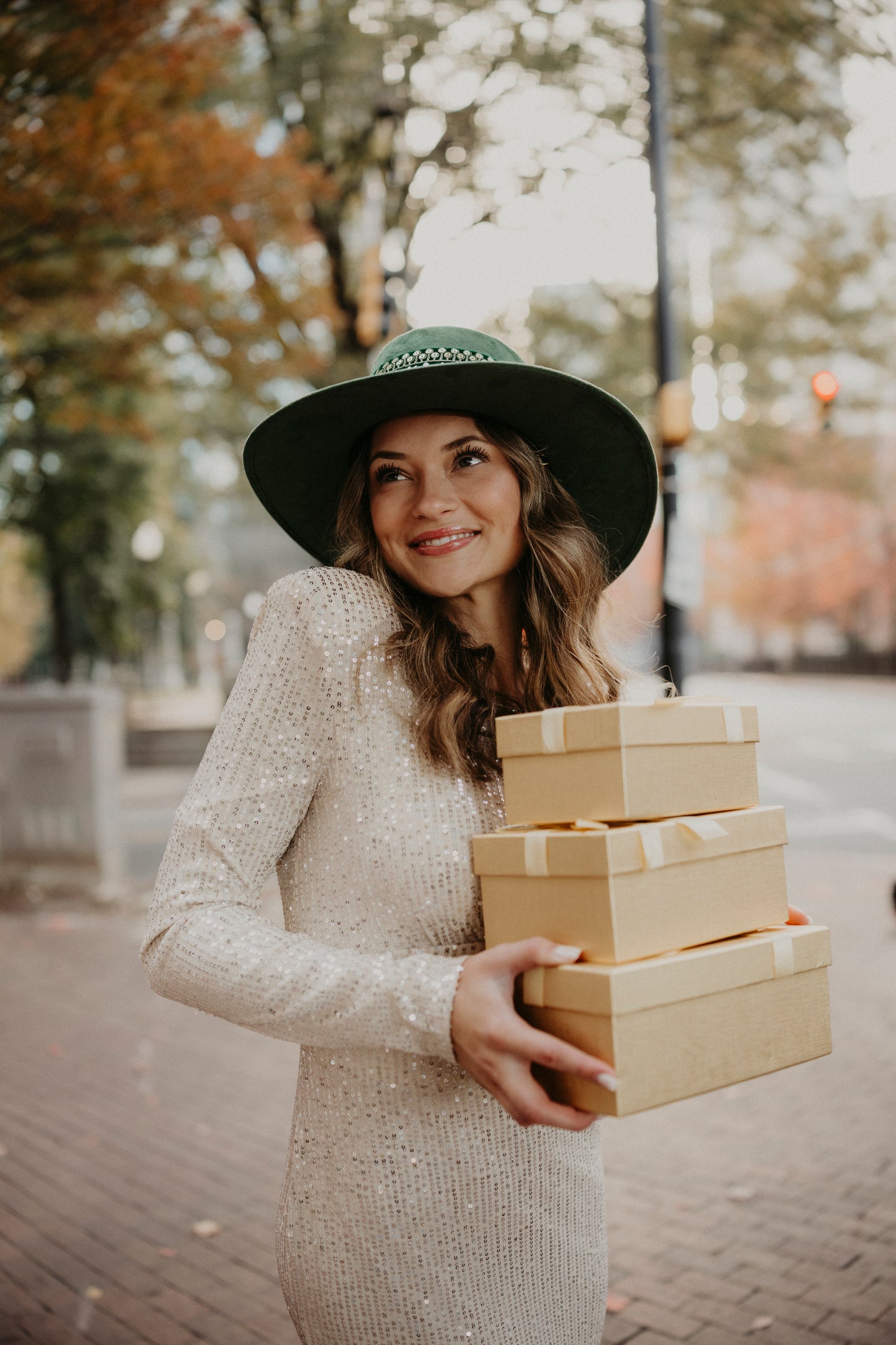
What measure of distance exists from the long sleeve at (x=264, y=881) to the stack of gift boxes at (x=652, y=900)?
0.14 m

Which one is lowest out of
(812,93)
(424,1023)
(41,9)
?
(424,1023)

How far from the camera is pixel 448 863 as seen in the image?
4.92 ft

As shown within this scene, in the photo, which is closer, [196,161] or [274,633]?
[274,633]

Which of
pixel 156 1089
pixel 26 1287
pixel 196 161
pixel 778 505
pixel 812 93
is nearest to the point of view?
pixel 26 1287

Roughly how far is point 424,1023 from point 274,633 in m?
0.55

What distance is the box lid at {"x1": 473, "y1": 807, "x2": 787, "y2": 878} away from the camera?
1233 mm

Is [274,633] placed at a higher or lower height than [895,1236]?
higher

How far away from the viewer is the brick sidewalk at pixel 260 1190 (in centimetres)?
→ 349

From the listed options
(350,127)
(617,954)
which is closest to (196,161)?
(350,127)

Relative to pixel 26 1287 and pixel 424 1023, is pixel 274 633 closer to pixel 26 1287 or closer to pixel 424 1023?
pixel 424 1023

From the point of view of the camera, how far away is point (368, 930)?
1509 millimetres

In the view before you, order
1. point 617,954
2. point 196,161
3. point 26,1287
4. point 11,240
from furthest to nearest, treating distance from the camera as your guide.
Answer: point 196,161 → point 11,240 → point 26,1287 → point 617,954

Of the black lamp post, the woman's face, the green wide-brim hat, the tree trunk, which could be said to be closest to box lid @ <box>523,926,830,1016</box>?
the woman's face

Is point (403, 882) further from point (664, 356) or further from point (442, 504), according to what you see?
point (664, 356)
